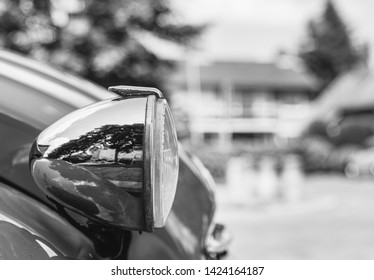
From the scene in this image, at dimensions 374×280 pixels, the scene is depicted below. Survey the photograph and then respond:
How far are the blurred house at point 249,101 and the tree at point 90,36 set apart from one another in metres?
25.7

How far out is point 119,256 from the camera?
3.50 feet

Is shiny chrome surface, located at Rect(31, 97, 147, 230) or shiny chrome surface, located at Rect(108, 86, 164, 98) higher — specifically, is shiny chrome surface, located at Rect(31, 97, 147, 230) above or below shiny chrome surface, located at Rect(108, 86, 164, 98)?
below

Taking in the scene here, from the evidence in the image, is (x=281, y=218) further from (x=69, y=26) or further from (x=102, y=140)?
(x=102, y=140)

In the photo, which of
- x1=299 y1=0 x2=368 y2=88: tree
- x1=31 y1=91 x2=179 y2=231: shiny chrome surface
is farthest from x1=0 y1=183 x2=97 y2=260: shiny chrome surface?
x1=299 y1=0 x2=368 y2=88: tree

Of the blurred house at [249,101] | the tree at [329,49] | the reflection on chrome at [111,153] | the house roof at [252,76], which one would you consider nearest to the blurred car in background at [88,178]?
the reflection on chrome at [111,153]

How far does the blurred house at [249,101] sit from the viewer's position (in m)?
38.5

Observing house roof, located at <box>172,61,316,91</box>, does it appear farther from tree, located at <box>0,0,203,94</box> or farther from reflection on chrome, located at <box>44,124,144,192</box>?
reflection on chrome, located at <box>44,124,144,192</box>

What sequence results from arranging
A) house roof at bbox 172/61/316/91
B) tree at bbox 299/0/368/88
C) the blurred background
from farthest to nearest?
tree at bbox 299/0/368/88 → house roof at bbox 172/61/316/91 → the blurred background

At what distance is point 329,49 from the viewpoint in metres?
52.3

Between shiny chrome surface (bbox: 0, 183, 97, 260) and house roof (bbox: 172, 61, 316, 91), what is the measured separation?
123 ft

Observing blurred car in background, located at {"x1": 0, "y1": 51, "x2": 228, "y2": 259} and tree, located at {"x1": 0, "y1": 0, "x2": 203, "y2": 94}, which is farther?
tree, located at {"x1": 0, "y1": 0, "x2": 203, "y2": 94}

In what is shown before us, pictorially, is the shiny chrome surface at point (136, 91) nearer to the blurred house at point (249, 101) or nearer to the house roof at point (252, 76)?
the blurred house at point (249, 101)

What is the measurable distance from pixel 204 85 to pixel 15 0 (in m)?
28.0

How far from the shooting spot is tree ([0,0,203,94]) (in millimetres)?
10703
